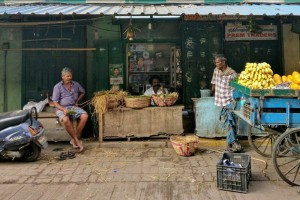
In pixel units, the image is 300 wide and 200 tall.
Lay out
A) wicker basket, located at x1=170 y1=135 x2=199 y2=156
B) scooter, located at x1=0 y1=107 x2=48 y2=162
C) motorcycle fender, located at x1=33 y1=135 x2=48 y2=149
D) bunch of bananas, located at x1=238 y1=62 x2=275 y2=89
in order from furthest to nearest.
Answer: wicker basket, located at x1=170 y1=135 x2=199 y2=156 → motorcycle fender, located at x1=33 y1=135 x2=48 y2=149 → scooter, located at x1=0 y1=107 x2=48 y2=162 → bunch of bananas, located at x1=238 y1=62 x2=275 y2=89

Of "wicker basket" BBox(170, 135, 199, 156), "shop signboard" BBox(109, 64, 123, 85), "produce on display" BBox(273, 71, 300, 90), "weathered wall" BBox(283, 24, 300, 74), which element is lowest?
"wicker basket" BBox(170, 135, 199, 156)

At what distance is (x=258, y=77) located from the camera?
17.6 ft

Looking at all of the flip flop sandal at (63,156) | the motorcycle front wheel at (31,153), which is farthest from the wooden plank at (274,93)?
the motorcycle front wheel at (31,153)

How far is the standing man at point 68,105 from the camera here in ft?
23.5

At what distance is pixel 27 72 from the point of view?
849cm

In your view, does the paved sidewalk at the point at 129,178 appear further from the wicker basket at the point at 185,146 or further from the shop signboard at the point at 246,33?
the shop signboard at the point at 246,33

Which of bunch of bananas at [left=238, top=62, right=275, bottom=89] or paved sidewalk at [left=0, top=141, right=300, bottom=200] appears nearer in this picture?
paved sidewalk at [left=0, top=141, right=300, bottom=200]

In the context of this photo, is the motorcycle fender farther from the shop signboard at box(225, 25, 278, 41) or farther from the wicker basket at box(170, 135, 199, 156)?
the shop signboard at box(225, 25, 278, 41)

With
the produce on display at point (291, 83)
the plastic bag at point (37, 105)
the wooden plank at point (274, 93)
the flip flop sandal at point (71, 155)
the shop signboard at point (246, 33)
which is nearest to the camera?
the wooden plank at point (274, 93)

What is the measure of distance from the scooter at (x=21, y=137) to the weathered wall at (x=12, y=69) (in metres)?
2.28

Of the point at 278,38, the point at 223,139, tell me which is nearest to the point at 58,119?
the point at 223,139

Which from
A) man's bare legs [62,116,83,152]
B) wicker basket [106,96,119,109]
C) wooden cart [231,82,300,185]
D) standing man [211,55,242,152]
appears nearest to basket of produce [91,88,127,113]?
wicker basket [106,96,119,109]

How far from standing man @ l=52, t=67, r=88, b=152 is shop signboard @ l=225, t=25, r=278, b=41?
4.12 m

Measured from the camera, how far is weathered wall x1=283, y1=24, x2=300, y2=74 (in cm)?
858
